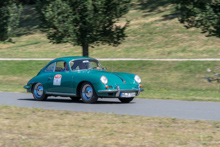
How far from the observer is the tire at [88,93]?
495 inches

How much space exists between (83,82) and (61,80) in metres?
0.88

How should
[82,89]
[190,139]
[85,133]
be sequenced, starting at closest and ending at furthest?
[190,139]
[85,133]
[82,89]

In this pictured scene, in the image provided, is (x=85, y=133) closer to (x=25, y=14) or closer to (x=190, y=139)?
(x=190, y=139)

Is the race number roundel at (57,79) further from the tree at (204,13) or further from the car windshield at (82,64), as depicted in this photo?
the tree at (204,13)

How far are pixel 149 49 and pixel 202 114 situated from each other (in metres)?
27.6

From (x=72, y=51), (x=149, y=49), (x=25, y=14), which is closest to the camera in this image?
(x=149, y=49)

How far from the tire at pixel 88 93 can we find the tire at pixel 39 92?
171cm

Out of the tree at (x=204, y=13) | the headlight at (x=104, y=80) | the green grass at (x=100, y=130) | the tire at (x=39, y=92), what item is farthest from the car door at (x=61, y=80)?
the tree at (x=204, y=13)

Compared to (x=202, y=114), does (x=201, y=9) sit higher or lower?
higher

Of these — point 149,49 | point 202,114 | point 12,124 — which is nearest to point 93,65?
point 202,114

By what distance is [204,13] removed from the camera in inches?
819

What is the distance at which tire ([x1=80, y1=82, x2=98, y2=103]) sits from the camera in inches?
495

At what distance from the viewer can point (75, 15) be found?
22.2 metres

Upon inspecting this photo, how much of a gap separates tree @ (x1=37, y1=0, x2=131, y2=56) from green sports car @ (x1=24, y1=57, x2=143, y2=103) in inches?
317
